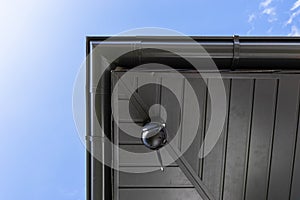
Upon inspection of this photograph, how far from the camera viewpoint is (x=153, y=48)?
197cm

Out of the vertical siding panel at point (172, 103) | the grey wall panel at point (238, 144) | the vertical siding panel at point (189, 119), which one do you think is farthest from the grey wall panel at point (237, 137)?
the vertical siding panel at point (172, 103)

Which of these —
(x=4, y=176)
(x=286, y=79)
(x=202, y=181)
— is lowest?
(x=4, y=176)

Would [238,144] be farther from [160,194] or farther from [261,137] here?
[160,194]

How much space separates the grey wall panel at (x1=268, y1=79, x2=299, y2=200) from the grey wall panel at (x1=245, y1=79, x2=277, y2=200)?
0.12 feet

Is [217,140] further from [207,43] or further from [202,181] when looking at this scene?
[207,43]

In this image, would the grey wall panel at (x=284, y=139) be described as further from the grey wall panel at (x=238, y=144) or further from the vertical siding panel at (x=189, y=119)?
the vertical siding panel at (x=189, y=119)

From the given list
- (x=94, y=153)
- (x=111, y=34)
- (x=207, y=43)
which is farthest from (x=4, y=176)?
(x=207, y=43)

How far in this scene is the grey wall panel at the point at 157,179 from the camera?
7.45 feet

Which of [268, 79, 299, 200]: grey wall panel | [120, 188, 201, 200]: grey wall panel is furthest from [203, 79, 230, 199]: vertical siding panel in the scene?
[268, 79, 299, 200]: grey wall panel

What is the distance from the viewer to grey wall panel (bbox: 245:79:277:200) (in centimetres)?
212

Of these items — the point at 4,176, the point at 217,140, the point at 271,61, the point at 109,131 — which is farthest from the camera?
the point at 4,176

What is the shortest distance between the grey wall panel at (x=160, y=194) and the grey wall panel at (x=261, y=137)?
1.14ft

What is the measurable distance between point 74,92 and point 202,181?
939mm

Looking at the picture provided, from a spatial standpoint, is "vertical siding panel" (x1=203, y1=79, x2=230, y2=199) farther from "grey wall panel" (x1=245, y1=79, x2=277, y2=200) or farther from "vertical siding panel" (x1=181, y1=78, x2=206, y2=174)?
"grey wall panel" (x1=245, y1=79, x2=277, y2=200)
